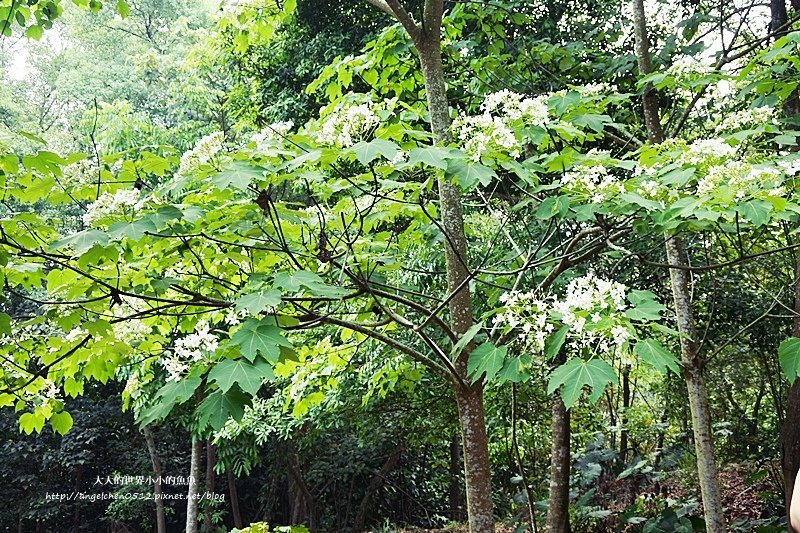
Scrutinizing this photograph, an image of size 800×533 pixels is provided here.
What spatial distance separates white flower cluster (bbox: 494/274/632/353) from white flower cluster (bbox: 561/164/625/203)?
0.27 m

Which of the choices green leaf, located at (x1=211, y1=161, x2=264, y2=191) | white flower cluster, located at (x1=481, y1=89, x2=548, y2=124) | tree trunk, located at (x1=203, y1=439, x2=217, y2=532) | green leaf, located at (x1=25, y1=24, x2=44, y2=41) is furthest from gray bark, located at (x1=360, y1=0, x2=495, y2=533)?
tree trunk, located at (x1=203, y1=439, x2=217, y2=532)

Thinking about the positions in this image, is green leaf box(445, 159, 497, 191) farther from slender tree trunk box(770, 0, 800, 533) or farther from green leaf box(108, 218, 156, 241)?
slender tree trunk box(770, 0, 800, 533)

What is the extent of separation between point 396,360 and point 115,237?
2.46 metres

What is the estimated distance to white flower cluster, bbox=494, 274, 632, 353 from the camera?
1.36 metres

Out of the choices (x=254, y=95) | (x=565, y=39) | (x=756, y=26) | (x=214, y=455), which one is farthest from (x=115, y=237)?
(x=214, y=455)

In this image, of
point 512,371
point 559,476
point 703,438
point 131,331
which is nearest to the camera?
point 512,371

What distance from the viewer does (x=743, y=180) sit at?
1.58 meters


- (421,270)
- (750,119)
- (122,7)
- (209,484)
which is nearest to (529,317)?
(421,270)

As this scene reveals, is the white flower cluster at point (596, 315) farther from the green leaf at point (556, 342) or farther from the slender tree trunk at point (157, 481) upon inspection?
the slender tree trunk at point (157, 481)

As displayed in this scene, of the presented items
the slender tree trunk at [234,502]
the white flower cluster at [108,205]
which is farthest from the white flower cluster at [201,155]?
the slender tree trunk at [234,502]

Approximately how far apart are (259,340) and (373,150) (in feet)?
1.63

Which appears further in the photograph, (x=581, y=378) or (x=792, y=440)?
(x=792, y=440)

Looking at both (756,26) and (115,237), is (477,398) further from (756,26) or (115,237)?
(756,26)

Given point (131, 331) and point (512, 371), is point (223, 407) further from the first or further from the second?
point (131, 331)
